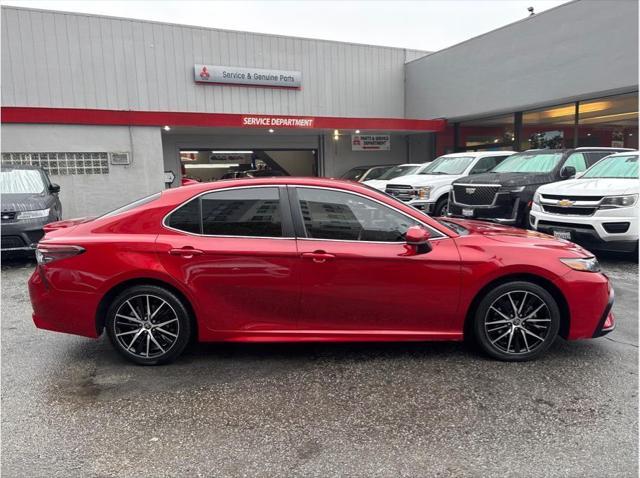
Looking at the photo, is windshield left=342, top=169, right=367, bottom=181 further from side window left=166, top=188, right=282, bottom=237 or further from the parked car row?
side window left=166, top=188, right=282, bottom=237

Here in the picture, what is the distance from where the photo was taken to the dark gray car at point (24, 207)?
7.53m

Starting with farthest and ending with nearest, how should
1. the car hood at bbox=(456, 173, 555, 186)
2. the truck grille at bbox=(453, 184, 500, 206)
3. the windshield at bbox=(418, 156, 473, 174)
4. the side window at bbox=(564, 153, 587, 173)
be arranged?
the windshield at bbox=(418, 156, 473, 174)
the side window at bbox=(564, 153, 587, 173)
the truck grille at bbox=(453, 184, 500, 206)
the car hood at bbox=(456, 173, 555, 186)

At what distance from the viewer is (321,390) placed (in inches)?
133

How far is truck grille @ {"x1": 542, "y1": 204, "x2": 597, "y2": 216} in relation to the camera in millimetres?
7131

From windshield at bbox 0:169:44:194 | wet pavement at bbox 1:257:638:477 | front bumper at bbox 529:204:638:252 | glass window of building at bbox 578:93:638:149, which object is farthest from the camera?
glass window of building at bbox 578:93:638:149

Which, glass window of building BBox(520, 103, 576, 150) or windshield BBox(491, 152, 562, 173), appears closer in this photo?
windshield BBox(491, 152, 562, 173)

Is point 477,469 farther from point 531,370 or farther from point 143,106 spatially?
point 143,106

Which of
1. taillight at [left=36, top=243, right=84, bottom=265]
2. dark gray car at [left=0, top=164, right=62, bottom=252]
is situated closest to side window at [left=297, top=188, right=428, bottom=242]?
taillight at [left=36, top=243, right=84, bottom=265]

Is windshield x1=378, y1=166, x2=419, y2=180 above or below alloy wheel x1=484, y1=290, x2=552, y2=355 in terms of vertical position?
above

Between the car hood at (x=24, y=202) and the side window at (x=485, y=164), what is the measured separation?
30.2ft

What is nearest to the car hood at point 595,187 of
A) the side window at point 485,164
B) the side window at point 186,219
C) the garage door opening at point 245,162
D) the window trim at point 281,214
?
the side window at point 485,164

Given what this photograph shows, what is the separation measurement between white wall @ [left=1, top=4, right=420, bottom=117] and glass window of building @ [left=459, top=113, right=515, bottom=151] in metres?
3.05

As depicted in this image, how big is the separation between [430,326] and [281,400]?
1.34 m

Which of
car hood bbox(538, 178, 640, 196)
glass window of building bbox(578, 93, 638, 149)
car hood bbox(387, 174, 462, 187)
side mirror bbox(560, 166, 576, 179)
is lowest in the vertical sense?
car hood bbox(538, 178, 640, 196)
